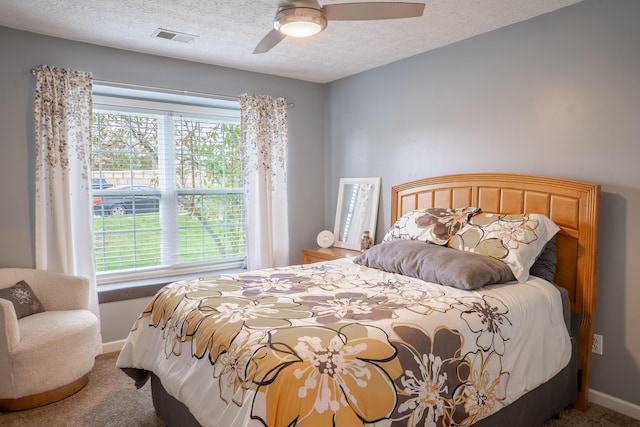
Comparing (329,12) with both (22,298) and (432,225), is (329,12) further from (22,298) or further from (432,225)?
(22,298)

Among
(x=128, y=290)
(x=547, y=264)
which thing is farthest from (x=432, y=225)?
(x=128, y=290)

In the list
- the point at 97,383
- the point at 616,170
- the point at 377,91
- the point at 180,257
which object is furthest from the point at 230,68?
the point at 616,170

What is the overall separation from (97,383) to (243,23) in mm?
2657

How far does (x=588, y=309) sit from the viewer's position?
246 cm

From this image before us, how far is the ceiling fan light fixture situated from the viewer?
2086 mm

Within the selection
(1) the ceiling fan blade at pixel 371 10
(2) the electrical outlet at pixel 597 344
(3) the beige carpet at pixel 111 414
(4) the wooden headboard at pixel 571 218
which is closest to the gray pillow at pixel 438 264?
(4) the wooden headboard at pixel 571 218

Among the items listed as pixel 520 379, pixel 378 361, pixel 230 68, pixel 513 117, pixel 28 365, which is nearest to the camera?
pixel 378 361

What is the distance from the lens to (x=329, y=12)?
2139mm

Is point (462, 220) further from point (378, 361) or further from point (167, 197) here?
point (167, 197)

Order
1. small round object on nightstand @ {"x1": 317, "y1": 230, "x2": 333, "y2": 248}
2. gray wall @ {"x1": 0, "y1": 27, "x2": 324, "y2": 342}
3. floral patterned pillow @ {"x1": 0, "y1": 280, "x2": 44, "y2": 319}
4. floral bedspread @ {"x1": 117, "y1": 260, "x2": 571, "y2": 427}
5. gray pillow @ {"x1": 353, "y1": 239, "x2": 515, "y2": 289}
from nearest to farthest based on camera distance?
floral bedspread @ {"x1": 117, "y1": 260, "x2": 571, "y2": 427}, gray pillow @ {"x1": 353, "y1": 239, "x2": 515, "y2": 289}, floral patterned pillow @ {"x1": 0, "y1": 280, "x2": 44, "y2": 319}, gray wall @ {"x1": 0, "y1": 27, "x2": 324, "y2": 342}, small round object on nightstand @ {"x1": 317, "y1": 230, "x2": 333, "y2": 248}

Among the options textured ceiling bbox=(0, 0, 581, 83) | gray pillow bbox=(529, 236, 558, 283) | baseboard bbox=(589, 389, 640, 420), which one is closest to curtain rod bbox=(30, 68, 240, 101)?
textured ceiling bbox=(0, 0, 581, 83)

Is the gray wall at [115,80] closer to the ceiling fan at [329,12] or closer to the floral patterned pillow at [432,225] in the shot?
the floral patterned pillow at [432,225]

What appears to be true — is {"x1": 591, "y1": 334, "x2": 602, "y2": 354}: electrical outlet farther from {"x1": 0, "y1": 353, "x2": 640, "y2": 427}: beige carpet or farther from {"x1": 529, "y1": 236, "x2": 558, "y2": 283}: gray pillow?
{"x1": 529, "y1": 236, "x2": 558, "y2": 283}: gray pillow

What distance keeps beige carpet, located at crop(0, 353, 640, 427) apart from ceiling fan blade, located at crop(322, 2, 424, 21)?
2375mm
